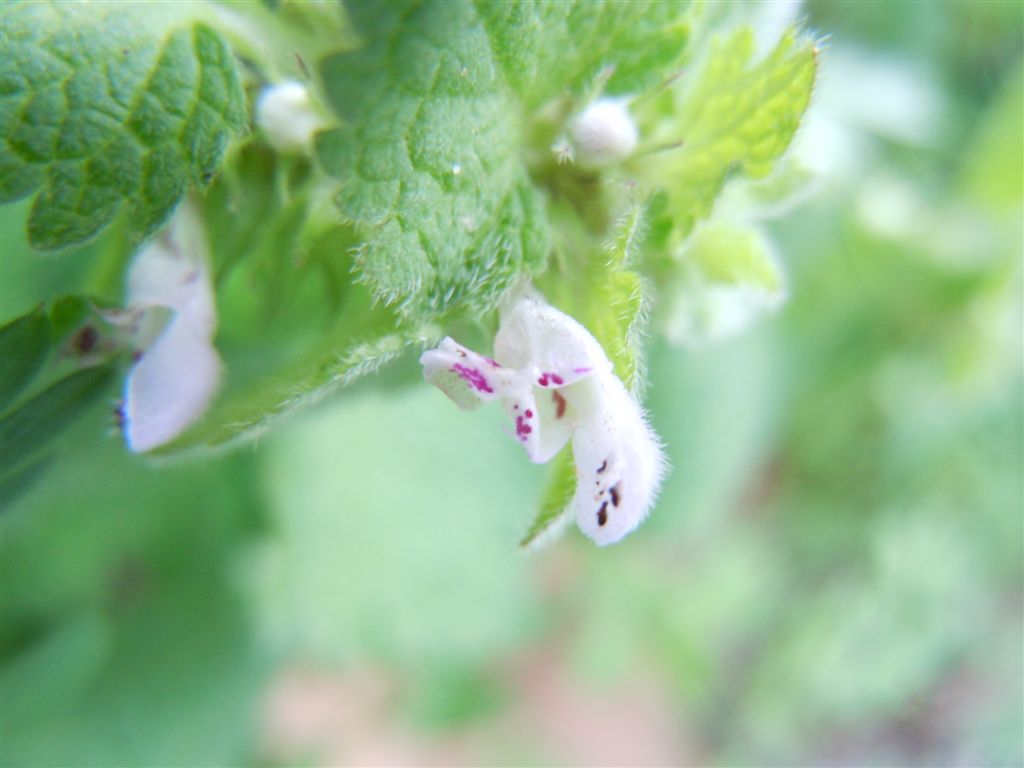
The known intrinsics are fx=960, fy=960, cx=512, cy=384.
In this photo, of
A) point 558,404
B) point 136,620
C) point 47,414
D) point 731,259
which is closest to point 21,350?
point 47,414

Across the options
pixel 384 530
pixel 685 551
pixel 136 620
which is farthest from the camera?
pixel 685 551

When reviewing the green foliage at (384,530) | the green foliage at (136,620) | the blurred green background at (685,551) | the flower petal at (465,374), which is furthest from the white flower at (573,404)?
the green foliage at (384,530)

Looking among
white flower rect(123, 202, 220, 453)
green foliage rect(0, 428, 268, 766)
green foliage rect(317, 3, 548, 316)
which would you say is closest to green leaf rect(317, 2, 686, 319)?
green foliage rect(317, 3, 548, 316)

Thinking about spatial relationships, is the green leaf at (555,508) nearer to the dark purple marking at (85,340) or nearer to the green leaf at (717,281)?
the green leaf at (717,281)

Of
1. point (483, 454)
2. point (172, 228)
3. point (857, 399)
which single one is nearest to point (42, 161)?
point (172, 228)

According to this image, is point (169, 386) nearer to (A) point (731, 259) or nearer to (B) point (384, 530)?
(A) point (731, 259)

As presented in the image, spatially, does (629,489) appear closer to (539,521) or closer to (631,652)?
(539,521)

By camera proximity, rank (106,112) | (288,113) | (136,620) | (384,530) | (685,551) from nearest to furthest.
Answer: (106,112), (288,113), (136,620), (384,530), (685,551)
